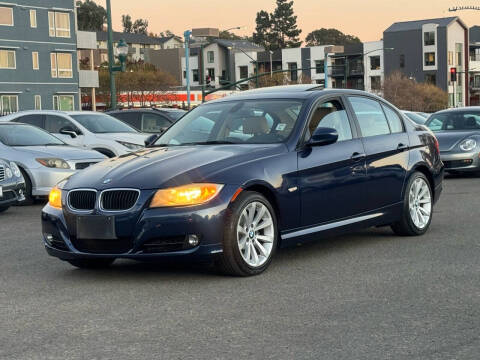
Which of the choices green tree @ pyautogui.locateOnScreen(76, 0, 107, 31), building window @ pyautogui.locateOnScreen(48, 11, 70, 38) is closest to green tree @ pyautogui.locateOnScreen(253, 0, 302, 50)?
green tree @ pyautogui.locateOnScreen(76, 0, 107, 31)

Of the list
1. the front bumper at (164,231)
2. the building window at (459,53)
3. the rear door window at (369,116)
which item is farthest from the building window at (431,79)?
the front bumper at (164,231)

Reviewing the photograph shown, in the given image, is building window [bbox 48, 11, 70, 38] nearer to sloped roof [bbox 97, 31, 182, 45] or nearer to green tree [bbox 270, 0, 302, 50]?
sloped roof [bbox 97, 31, 182, 45]

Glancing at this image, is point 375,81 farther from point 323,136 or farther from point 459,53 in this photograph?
point 323,136

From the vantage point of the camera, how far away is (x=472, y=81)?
121312mm

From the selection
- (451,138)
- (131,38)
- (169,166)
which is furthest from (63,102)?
(131,38)

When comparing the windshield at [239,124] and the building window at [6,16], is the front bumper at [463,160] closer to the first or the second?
the windshield at [239,124]

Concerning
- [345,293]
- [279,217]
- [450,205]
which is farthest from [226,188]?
[450,205]

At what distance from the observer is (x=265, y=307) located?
229 inches

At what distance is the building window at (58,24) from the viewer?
6905 cm

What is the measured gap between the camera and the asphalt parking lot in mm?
4797

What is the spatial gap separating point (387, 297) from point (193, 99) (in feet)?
286

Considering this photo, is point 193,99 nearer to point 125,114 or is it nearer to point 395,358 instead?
point 125,114

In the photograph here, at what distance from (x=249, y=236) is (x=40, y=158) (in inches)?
297

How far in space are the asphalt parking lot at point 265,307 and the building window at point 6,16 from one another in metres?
59.9
